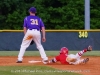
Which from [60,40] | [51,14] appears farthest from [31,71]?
[51,14]

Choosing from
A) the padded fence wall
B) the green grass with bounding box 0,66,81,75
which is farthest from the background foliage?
the green grass with bounding box 0,66,81,75

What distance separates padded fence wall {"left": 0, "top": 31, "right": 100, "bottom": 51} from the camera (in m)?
20.3

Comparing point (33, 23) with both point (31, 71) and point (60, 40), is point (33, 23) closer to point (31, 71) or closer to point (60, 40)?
point (31, 71)

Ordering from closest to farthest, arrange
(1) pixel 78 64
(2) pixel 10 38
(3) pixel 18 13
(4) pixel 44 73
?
1. (4) pixel 44 73
2. (1) pixel 78 64
3. (2) pixel 10 38
4. (3) pixel 18 13

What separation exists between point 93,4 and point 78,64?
2273 cm

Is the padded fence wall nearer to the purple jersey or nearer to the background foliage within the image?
the purple jersey

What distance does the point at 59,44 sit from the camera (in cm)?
2052

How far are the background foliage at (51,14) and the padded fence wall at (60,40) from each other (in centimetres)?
1191

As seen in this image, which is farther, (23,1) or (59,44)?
(23,1)

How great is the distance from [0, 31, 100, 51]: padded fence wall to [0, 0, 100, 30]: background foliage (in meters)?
11.9

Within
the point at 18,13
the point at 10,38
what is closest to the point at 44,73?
the point at 10,38

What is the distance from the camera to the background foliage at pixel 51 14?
3259 centimetres

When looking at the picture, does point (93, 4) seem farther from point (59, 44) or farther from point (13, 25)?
point (59, 44)

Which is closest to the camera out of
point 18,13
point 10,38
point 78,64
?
point 78,64
